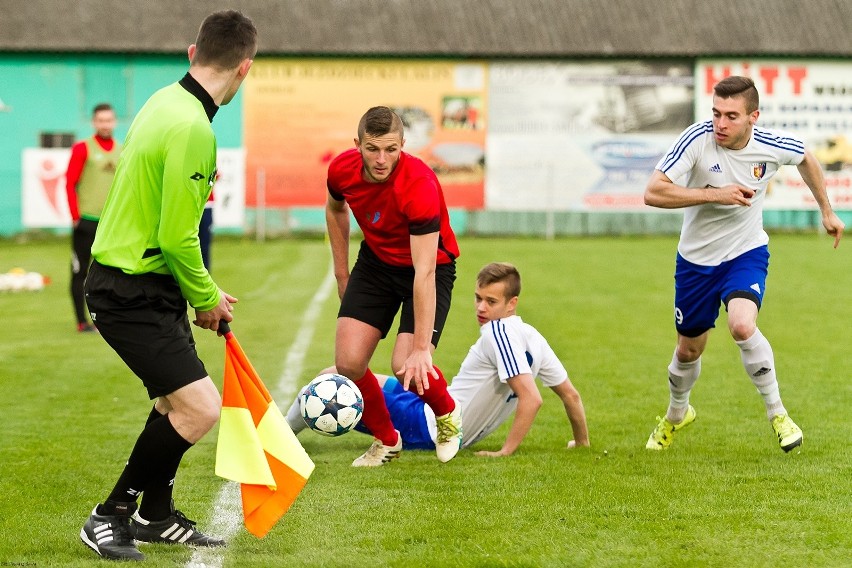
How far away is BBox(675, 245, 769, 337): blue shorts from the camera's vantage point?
7.44 m

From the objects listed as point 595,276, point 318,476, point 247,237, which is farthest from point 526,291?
point 247,237

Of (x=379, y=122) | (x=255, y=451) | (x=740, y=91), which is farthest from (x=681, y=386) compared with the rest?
(x=255, y=451)

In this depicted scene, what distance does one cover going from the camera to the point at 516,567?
16.4 feet

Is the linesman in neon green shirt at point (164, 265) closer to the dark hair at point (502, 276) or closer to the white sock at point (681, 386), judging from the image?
the dark hair at point (502, 276)

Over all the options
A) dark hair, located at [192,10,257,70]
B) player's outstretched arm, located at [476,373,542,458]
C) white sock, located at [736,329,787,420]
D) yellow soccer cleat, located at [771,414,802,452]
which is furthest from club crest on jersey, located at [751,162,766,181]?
dark hair, located at [192,10,257,70]

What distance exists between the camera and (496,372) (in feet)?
25.3

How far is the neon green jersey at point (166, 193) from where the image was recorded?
16.0 ft

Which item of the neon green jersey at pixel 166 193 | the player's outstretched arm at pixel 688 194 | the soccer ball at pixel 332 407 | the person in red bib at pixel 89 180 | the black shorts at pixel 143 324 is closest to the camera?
the neon green jersey at pixel 166 193

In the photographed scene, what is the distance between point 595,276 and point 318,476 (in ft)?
46.8

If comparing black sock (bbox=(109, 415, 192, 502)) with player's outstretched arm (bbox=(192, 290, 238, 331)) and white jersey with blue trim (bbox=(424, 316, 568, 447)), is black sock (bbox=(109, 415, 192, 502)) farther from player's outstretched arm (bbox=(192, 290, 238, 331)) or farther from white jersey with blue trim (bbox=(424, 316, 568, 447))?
white jersey with blue trim (bbox=(424, 316, 568, 447))

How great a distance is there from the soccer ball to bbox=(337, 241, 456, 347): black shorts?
44 centimetres

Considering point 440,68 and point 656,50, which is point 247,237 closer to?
point 440,68

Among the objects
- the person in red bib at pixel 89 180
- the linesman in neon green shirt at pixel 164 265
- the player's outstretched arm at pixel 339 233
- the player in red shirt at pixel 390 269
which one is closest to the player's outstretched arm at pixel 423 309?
the player in red shirt at pixel 390 269

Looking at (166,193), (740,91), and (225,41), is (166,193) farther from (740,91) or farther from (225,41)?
(740,91)
